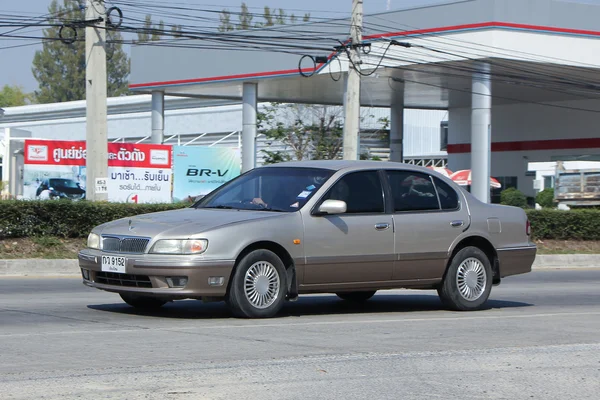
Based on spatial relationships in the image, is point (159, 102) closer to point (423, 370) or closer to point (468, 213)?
point (468, 213)

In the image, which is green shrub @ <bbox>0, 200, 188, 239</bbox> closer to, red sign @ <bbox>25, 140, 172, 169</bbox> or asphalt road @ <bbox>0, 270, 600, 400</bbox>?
asphalt road @ <bbox>0, 270, 600, 400</bbox>

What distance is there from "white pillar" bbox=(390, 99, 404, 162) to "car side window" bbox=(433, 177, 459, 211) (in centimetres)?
3307

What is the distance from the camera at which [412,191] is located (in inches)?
434

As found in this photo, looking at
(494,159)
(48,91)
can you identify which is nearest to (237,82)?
(494,159)

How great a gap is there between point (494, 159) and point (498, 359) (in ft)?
134

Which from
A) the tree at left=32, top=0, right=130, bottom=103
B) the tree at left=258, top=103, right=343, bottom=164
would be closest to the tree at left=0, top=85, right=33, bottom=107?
the tree at left=32, top=0, right=130, bottom=103

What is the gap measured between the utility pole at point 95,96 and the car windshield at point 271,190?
10538 millimetres

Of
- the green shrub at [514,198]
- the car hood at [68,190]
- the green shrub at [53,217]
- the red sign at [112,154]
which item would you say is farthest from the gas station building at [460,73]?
the green shrub at [53,217]

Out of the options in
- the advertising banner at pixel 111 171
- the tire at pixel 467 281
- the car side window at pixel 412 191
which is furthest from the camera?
the advertising banner at pixel 111 171

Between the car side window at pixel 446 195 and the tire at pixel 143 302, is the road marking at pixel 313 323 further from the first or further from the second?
the car side window at pixel 446 195

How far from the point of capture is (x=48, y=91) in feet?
373

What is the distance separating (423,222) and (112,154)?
17.3 metres

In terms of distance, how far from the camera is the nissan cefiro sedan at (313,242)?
368 inches

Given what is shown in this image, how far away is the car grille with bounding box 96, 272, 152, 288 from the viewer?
30.9 ft
